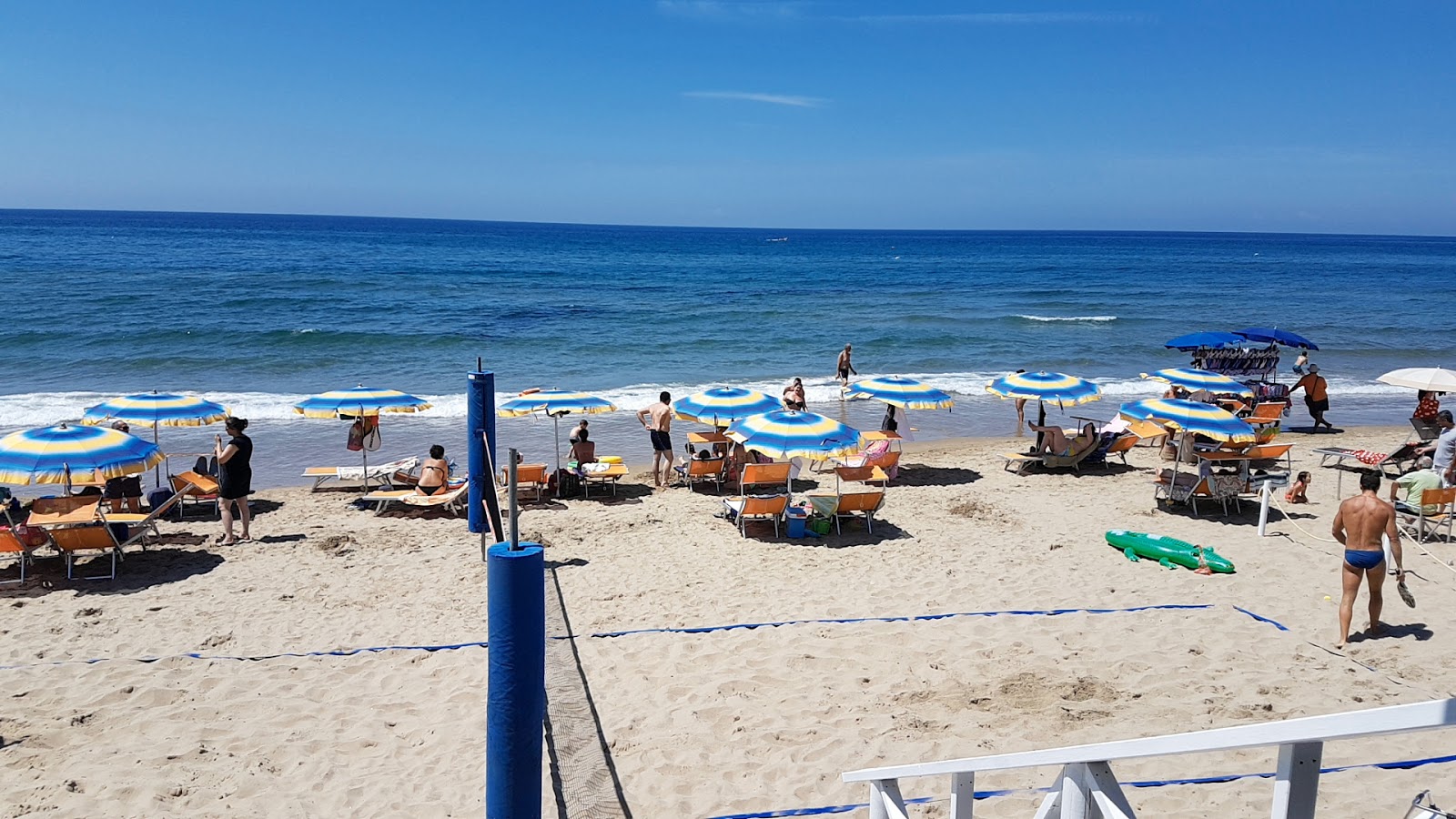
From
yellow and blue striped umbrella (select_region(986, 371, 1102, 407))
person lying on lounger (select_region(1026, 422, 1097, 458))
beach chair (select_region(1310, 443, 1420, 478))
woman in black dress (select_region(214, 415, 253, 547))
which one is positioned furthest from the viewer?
person lying on lounger (select_region(1026, 422, 1097, 458))

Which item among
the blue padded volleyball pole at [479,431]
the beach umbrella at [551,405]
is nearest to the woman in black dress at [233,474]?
the blue padded volleyball pole at [479,431]

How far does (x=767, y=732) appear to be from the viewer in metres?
6.10

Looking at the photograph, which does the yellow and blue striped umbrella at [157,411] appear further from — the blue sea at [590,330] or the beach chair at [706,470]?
the beach chair at [706,470]

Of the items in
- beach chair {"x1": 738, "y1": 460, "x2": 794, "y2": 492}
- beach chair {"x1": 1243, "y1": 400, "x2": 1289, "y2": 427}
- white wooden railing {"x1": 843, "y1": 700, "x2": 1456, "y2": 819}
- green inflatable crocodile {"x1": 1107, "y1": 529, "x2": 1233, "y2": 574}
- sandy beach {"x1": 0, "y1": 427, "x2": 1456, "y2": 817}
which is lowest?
sandy beach {"x1": 0, "y1": 427, "x2": 1456, "y2": 817}

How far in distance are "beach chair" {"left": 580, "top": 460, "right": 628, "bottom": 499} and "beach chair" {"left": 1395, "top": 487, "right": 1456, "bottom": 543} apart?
347 inches

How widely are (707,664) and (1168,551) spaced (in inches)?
203

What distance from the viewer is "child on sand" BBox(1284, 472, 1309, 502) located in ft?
38.0

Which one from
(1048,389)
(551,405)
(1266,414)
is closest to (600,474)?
(551,405)

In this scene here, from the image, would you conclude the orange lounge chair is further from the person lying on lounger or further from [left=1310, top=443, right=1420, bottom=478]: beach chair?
[left=1310, top=443, right=1420, bottom=478]: beach chair

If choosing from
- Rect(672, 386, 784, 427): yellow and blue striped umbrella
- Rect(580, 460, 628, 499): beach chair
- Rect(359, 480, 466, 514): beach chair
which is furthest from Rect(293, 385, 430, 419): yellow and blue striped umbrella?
Rect(672, 386, 784, 427): yellow and blue striped umbrella

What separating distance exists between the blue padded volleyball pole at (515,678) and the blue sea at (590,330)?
1174 cm

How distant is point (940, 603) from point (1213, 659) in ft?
7.24

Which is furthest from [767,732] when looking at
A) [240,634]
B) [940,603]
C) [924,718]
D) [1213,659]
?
[240,634]

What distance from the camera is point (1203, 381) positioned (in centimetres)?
1562
